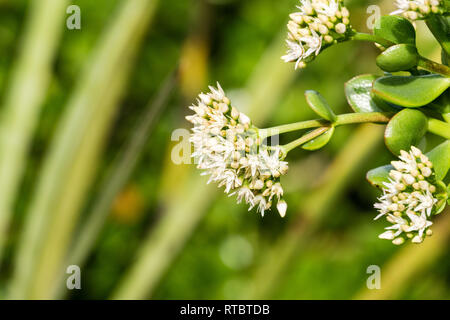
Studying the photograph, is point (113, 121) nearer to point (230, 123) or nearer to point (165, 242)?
point (165, 242)

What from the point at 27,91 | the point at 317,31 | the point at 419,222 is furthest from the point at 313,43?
the point at 27,91

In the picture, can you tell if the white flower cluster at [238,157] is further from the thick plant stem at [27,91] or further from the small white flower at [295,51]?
the thick plant stem at [27,91]

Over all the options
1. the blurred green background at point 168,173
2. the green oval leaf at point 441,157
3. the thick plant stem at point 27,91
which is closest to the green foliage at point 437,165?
the green oval leaf at point 441,157

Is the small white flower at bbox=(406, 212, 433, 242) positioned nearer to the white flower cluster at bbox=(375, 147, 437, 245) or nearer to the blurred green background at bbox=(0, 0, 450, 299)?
the white flower cluster at bbox=(375, 147, 437, 245)

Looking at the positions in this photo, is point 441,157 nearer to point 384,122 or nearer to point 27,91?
point 384,122

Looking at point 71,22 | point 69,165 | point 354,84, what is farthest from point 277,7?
point 354,84

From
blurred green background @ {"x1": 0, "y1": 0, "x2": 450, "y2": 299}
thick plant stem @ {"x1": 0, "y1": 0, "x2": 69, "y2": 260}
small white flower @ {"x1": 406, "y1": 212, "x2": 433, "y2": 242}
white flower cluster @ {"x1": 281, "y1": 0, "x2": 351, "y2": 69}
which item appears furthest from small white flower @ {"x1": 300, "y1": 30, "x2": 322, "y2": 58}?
thick plant stem @ {"x1": 0, "y1": 0, "x2": 69, "y2": 260}
